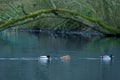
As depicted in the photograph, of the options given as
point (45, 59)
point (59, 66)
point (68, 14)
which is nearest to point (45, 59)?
point (45, 59)

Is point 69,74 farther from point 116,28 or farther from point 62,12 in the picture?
point 116,28

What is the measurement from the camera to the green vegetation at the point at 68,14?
31750 millimetres

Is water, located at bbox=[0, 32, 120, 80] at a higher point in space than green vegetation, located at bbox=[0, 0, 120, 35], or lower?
lower

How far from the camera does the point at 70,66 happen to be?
21.7 meters

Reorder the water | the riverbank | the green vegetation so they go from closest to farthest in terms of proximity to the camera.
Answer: the water → the green vegetation → the riverbank

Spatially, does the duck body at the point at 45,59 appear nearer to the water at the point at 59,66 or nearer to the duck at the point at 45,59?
the duck at the point at 45,59

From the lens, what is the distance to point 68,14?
107ft

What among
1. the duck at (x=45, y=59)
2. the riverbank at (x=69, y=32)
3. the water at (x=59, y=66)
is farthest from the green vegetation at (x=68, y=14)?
the duck at (x=45, y=59)

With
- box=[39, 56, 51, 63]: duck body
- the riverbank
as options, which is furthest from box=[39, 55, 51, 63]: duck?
the riverbank

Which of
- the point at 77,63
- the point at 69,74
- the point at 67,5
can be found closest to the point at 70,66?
the point at 77,63

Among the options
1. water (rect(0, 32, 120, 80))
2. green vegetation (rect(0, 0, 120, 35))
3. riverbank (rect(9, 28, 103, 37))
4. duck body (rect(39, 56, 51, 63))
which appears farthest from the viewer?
riverbank (rect(9, 28, 103, 37))

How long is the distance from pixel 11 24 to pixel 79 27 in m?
15.5

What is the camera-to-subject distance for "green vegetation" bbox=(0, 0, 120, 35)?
104 ft

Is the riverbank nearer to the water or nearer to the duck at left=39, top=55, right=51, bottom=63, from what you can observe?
the water
